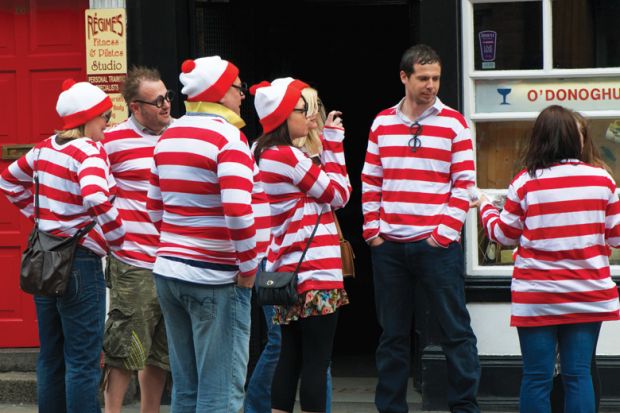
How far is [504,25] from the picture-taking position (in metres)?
7.57

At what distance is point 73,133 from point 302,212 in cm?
129

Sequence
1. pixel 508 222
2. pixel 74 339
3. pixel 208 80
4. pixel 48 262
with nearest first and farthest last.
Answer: pixel 208 80, pixel 508 222, pixel 48 262, pixel 74 339

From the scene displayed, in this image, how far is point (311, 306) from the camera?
5.73 metres

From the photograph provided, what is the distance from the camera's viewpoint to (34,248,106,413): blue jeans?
20.0 ft

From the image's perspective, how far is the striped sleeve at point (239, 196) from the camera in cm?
492

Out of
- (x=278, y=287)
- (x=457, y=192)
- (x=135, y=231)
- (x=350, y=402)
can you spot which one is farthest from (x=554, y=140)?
(x=350, y=402)

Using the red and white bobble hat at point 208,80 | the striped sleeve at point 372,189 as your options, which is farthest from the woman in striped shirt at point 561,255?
the red and white bobble hat at point 208,80

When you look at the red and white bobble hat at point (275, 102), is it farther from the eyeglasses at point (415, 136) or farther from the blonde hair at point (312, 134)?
the eyeglasses at point (415, 136)

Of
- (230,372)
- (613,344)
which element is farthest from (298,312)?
(613,344)

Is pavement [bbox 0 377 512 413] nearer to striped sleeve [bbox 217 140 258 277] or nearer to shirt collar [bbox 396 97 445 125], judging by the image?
shirt collar [bbox 396 97 445 125]

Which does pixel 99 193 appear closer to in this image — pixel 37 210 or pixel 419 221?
pixel 37 210

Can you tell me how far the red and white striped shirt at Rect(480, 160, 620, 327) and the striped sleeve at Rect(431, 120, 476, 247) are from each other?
2.59 ft

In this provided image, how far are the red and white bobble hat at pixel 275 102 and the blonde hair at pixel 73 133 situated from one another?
1.00 m

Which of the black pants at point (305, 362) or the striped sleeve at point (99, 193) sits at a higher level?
the striped sleeve at point (99, 193)
